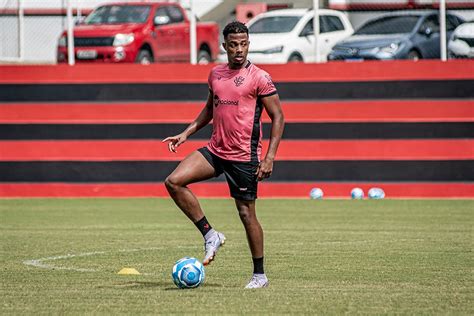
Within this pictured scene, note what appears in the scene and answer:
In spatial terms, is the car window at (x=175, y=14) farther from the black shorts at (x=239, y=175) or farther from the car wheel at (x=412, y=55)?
the black shorts at (x=239, y=175)

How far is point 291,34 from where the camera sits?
72.9 feet

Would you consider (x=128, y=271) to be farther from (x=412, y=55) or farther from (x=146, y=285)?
(x=412, y=55)

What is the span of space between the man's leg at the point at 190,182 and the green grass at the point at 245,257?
0.34 metres

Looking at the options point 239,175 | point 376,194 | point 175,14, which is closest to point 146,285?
point 239,175

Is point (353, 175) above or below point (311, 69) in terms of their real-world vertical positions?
below

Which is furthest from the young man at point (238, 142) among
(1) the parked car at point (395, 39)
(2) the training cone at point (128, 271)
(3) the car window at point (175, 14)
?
(3) the car window at point (175, 14)

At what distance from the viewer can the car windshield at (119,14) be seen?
22.9 m

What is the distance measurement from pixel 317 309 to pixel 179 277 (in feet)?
4.97

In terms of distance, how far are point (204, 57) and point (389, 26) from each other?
134 inches

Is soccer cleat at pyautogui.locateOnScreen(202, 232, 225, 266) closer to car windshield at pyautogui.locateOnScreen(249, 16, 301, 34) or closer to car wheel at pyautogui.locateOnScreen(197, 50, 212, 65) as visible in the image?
car wheel at pyautogui.locateOnScreen(197, 50, 212, 65)

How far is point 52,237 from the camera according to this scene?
14219mm

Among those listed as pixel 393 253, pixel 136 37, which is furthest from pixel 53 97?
pixel 393 253

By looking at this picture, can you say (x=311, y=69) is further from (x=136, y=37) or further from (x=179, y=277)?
(x=179, y=277)

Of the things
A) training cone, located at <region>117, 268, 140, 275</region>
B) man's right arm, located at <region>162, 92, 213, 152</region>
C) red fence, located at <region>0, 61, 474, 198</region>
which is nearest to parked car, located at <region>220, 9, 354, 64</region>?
red fence, located at <region>0, 61, 474, 198</region>
